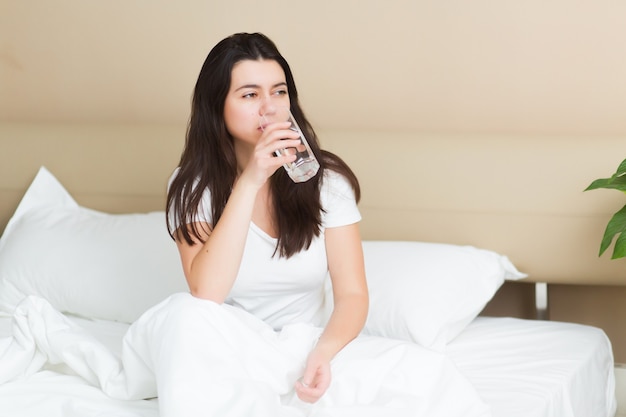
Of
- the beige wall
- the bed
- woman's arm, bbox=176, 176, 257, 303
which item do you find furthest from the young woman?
the beige wall

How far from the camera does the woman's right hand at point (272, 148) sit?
1.82 metres

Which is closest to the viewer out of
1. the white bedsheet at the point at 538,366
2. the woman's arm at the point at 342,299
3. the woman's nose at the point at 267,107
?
the woman's arm at the point at 342,299

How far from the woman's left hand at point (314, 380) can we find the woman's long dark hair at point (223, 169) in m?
0.36

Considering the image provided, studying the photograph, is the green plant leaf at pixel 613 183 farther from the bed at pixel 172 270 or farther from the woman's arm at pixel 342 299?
the woman's arm at pixel 342 299

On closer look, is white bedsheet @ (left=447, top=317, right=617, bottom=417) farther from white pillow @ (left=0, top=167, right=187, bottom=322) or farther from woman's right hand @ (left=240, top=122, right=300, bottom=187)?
white pillow @ (left=0, top=167, right=187, bottom=322)

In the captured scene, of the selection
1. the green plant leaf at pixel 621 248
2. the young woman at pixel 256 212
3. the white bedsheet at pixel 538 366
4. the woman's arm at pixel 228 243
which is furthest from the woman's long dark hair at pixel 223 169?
the green plant leaf at pixel 621 248

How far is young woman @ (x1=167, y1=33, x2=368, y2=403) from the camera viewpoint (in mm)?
1938

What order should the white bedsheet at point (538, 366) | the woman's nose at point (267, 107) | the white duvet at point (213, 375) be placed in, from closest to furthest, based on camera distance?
the white duvet at point (213, 375) < the woman's nose at point (267, 107) < the white bedsheet at point (538, 366)

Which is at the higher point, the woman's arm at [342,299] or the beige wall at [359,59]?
the beige wall at [359,59]

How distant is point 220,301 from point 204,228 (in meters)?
0.20

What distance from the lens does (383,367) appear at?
1.75m

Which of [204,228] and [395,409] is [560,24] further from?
[395,409]

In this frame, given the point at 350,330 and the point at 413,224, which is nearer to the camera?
the point at 350,330

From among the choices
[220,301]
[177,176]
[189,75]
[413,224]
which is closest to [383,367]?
[220,301]
